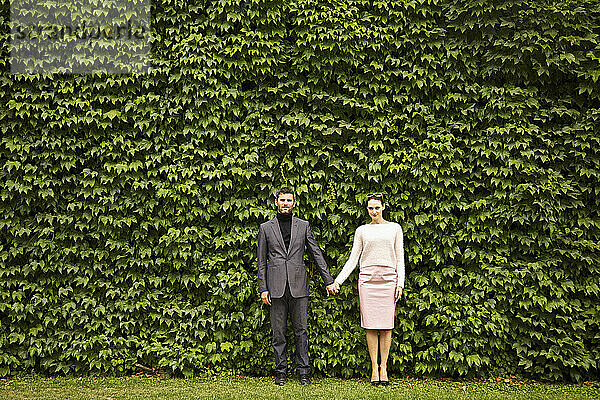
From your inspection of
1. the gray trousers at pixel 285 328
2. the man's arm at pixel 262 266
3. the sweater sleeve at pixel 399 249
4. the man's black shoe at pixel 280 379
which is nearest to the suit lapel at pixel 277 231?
the man's arm at pixel 262 266

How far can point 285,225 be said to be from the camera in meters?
5.46

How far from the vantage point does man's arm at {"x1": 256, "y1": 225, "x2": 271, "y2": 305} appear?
17.5 ft

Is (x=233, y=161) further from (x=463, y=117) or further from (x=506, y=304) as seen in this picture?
(x=506, y=304)

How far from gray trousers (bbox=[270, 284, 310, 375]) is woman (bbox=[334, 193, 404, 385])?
0.43 metres

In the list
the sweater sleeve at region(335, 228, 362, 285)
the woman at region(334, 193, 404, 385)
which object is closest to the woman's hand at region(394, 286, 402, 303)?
the woman at region(334, 193, 404, 385)

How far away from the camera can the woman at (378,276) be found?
209 inches

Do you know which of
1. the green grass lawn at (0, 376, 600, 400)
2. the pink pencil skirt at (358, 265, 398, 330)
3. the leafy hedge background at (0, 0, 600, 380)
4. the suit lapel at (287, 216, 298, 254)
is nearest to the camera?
the green grass lawn at (0, 376, 600, 400)

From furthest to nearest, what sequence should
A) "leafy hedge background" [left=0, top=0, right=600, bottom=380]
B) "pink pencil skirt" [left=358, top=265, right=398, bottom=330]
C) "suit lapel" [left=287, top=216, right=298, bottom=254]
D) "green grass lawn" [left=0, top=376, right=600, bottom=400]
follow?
"leafy hedge background" [left=0, top=0, right=600, bottom=380], "suit lapel" [left=287, top=216, right=298, bottom=254], "pink pencil skirt" [left=358, top=265, right=398, bottom=330], "green grass lawn" [left=0, top=376, right=600, bottom=400]

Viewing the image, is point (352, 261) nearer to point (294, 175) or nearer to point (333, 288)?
point (333, 288)

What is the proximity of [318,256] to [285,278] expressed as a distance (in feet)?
1.31

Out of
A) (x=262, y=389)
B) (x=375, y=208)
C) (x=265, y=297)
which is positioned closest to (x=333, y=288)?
(x=265, y=297)

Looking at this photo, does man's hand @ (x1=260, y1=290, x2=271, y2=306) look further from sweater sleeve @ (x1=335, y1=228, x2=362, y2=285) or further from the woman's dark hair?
the woman's dark hair

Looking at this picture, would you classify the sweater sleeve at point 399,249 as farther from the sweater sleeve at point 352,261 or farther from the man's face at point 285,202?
the man's face at point 285,202

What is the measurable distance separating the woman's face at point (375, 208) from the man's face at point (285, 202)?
75 cm
